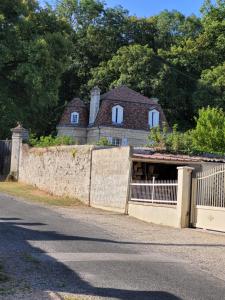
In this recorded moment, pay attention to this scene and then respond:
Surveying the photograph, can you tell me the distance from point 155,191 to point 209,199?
3.23 meters

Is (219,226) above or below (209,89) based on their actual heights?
below

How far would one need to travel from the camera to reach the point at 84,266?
32.2ft

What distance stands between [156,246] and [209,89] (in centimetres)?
4576

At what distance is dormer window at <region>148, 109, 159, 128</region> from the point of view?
182ft

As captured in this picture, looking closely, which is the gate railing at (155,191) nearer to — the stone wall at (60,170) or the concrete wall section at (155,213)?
the concrete wall section at (155,213)

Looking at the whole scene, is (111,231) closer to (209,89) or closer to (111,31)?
(209,89)

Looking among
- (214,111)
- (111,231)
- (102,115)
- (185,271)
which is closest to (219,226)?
(111,231)

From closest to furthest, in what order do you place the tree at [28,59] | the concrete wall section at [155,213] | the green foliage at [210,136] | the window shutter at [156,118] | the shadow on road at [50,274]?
the shadow on road at [50,274], the concrete wall section at [155,213], the green foliage at [210,136], the tree at [28,59], the window shutter at [156,118]

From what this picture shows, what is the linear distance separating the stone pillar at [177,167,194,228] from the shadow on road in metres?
4.52

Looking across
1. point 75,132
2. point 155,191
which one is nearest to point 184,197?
point 155,191

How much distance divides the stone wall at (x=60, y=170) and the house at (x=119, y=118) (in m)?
21.2

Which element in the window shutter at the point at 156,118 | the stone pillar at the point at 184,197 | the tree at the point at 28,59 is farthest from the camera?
the window shutter at the point at 156,118

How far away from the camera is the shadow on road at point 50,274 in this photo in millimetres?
7840

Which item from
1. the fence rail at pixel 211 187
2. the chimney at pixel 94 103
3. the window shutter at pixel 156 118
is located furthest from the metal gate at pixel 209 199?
the chimney at pixel 94 103
